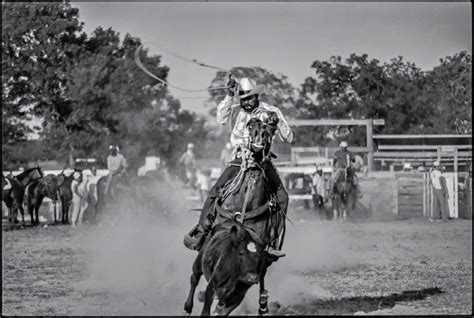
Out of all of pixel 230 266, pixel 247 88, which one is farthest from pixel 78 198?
pixel 230 266

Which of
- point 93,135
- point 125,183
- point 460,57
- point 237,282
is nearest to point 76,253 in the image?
point 125,183

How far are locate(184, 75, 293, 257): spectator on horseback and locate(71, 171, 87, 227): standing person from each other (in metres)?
18.5

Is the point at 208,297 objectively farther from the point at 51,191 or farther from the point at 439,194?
the point at 51,191

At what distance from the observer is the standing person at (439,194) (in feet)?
86.3

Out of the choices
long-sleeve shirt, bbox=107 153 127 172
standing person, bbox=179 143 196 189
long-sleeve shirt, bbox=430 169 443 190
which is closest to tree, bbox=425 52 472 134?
long-sleeve shirt, bbox=430 169 443 190

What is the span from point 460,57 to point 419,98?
153 inches

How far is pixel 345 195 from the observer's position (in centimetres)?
2711

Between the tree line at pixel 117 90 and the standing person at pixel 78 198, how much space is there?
6.88m

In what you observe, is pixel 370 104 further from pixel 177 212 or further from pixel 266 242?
pixel 266 242

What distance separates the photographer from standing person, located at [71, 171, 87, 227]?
2736cm

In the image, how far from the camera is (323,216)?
2822cm

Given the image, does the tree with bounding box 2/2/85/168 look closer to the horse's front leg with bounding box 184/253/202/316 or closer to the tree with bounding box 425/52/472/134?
the tree with bounding box 425/52/472/134

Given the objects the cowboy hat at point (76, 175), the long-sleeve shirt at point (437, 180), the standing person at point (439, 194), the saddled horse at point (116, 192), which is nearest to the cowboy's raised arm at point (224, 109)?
the saddled horse at point (116, 192)

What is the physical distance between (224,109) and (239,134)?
13.2 inches
